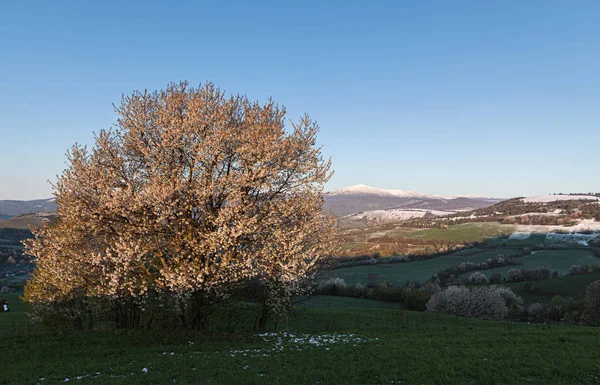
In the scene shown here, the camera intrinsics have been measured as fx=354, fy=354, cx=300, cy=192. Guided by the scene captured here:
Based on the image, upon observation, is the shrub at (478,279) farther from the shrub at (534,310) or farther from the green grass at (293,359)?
the green grass at (293,359)

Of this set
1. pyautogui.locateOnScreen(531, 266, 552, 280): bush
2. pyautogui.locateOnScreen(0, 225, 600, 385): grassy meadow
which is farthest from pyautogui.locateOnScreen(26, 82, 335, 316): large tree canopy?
pyautogui.locateOnScreen(531, 266, 552, 280): bush

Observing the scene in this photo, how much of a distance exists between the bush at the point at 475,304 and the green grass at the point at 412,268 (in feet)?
104

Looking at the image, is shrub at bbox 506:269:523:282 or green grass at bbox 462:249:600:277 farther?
green grass at bbox 462:249:600:277

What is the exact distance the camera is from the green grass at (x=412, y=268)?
111 m

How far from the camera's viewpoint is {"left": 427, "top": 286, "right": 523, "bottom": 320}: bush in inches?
2697

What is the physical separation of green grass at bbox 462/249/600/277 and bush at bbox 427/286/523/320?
40.7 m

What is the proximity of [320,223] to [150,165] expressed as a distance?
12.7 m

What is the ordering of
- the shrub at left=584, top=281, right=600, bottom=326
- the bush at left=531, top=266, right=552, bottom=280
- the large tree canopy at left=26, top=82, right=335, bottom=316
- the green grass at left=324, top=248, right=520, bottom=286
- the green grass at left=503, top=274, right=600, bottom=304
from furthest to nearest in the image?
the green grass at left=324, top=248, right=520, bottom=286, the bush at left=531, top=266, right=552, bottom=280, the green grass at left=503, top=274, right=600, bottom=304, the shrub at left=584, top=281, right=600, bottom=326, the large tree canopy at left=26, top=82, right=335, bottom=316

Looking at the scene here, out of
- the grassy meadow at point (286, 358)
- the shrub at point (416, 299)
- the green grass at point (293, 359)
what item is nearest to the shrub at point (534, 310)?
the shrub at point (416, 299)

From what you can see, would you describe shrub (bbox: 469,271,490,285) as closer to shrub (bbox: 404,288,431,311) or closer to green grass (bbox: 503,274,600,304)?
green grass (bbox: 503,274,600,304)

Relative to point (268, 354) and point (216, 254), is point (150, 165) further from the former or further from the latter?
point (268, 354)

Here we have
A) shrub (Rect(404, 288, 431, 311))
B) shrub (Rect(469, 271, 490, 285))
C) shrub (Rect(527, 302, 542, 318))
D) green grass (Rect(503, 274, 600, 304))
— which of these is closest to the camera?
shrub (Rect(527, 302, 542, 318))

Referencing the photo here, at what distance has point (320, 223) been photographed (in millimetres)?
26781

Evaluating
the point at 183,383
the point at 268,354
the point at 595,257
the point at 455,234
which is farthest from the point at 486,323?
the point at 455,234
